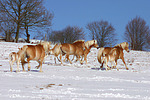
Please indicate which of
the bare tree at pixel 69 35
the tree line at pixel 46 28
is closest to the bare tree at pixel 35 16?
the tree line at pixel 46 28

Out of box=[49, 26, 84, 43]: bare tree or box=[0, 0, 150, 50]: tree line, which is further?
box=[49, 26, 84, 43]: bare tree

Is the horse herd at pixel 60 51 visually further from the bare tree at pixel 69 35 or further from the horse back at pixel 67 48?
the bare tree at pixel 69 35

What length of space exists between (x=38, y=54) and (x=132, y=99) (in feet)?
18.2

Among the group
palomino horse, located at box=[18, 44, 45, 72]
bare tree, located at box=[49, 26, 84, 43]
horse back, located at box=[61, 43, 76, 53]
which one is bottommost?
palomino horse, located at box=[18, 44, 45, 72]

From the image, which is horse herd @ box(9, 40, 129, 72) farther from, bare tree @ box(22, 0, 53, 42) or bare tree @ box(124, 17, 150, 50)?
bare tree @ box(124, 17, 150, 50)

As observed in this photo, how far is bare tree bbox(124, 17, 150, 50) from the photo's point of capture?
5966cm

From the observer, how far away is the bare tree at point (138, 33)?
59.7 meters

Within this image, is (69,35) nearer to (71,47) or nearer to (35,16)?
(35,16)

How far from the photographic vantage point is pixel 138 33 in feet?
198

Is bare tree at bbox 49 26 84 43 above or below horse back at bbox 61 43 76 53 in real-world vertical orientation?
above

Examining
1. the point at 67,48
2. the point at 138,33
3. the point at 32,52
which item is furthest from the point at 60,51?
the point at 138,33

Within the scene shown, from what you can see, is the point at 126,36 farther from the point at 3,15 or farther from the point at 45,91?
the point at 45,91

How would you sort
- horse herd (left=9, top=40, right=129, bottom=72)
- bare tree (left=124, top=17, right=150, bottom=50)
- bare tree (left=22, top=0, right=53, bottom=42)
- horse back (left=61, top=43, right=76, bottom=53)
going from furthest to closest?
1. bare tree (left=124, top=17, right=150, bottom=50)
2. bare tree (left=22, top=0, right=53, bottom=42)
3. horse back (left=61, top=43, right=76, bottom=53)
4. horse herd (left=9, top=40, right=129, bottom=72)

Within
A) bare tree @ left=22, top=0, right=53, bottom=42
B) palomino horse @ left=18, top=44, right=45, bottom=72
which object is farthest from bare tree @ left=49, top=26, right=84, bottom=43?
palomino horse @ left=18, top=44, right=45, bottom=72
